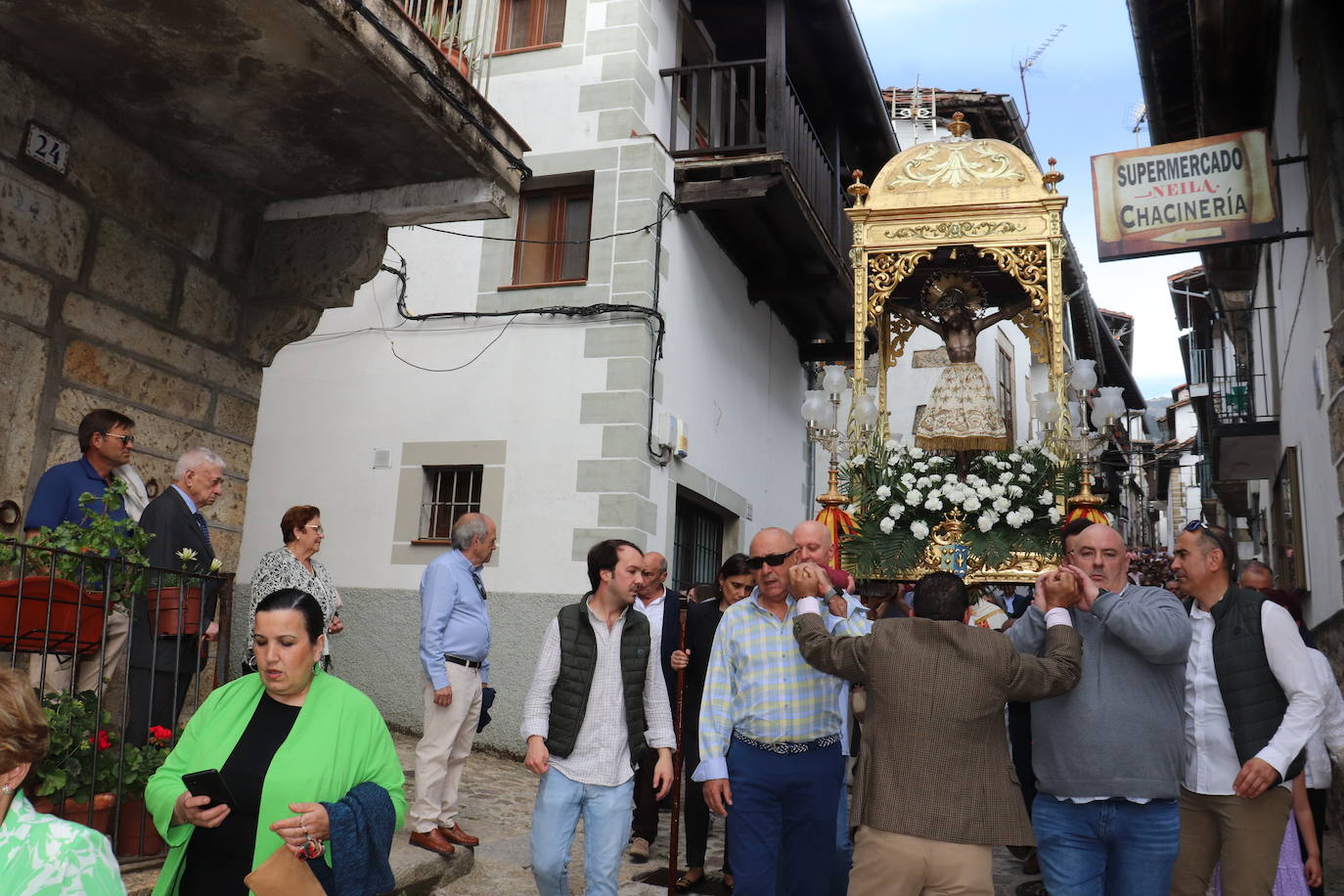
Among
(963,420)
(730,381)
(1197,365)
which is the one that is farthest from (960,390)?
(1197,365)

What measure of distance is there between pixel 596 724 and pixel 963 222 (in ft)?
18.5

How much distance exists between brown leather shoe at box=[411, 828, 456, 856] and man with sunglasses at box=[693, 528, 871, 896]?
6.10ft

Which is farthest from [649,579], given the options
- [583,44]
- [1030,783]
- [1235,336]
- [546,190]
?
[1235,336]

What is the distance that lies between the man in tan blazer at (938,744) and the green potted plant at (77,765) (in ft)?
8.59

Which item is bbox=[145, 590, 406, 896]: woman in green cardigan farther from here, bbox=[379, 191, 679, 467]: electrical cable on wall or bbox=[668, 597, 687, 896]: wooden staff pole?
→ bbox=[379, 191, 679, 467]: electrical cable on wall

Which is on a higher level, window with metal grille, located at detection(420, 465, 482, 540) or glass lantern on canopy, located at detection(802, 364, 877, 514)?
glass lantern on canopy, located at detection(802, 364, 877, 514)

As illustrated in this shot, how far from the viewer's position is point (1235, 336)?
17875mm

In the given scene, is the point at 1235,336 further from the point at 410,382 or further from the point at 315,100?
the point at 315,100

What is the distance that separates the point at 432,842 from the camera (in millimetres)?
5270

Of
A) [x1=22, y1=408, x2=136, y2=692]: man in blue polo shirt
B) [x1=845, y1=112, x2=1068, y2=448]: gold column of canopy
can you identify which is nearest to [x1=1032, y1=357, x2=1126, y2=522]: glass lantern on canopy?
[x1=845, y1=112, x2=1068, y2=448]: gold column of canopy

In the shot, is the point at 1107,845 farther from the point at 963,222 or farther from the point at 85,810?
the point at 963,222

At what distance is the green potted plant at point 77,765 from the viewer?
3.67 metres

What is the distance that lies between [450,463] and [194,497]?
4813 mm

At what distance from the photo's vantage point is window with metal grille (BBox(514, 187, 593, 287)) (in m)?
10.2
